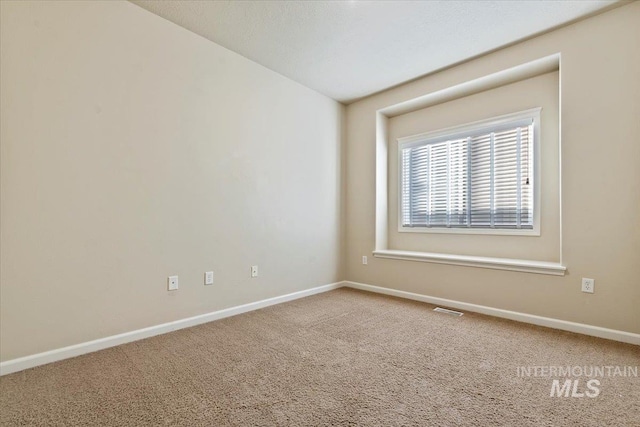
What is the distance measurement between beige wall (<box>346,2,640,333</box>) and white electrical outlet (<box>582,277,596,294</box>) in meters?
0.03

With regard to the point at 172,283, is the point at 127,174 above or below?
above

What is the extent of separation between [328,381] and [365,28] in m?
2.74

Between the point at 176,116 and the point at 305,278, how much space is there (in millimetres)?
2239

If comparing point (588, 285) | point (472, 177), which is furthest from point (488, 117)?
point (588, 285)

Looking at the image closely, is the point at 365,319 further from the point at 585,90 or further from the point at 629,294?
the point at 585,90

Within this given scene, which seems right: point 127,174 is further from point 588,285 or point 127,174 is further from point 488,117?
point 588,285

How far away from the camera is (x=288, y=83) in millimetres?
3539

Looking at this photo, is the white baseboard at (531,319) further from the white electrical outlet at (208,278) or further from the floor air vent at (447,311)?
the white electrical outlet at (208,278)

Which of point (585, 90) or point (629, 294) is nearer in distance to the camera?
point (629, 294)

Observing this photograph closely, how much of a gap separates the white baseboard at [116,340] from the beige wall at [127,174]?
45 millimetres

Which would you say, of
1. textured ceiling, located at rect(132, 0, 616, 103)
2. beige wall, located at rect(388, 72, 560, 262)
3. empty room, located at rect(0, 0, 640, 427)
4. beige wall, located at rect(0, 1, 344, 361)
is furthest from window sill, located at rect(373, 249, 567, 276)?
textured ceiling, located at rect(132, 0, 616, 103)

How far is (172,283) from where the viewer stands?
255cm

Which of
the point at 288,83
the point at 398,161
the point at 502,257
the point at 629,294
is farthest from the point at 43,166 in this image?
the point at 629,294

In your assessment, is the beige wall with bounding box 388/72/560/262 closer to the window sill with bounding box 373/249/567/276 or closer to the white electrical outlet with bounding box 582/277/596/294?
the window sill with bounding box 373/249/567/276
